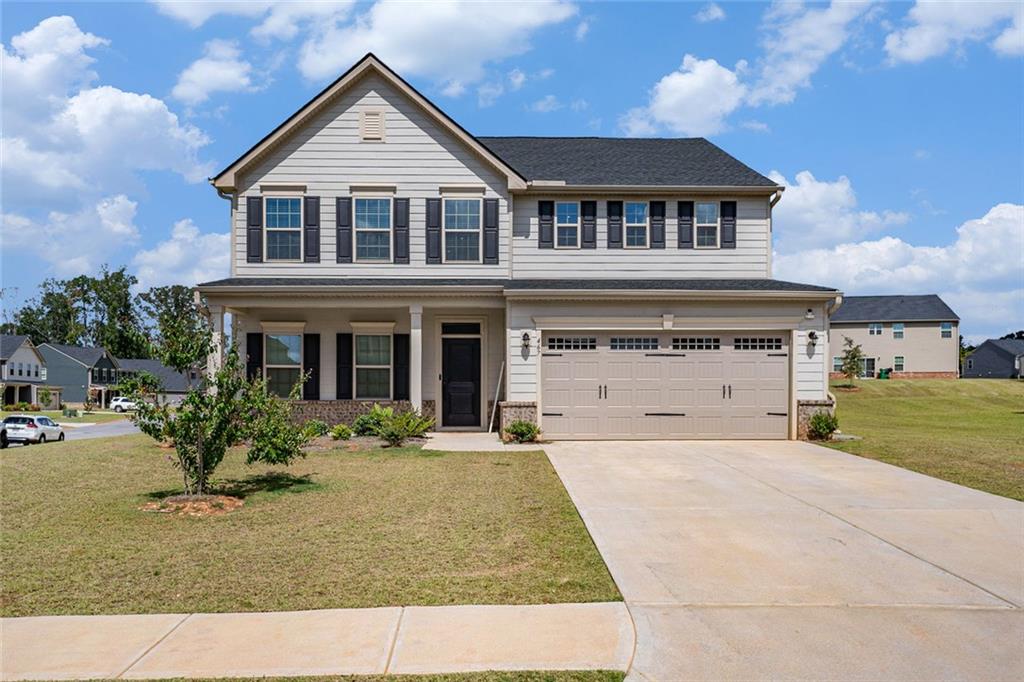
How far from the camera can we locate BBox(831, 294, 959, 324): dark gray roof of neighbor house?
48.4m

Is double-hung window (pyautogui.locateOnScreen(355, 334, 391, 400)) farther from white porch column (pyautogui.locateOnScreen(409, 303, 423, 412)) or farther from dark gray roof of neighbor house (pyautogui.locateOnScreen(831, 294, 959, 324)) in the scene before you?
dark gray roof of neighbor house (pyautogui.locateOnScreen(831, 294, 959, 324))

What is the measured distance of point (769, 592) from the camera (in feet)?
17.2

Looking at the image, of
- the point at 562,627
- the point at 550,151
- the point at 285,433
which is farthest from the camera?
the point at 550,151

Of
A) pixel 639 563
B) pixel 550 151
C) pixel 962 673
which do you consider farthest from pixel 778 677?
pixel 550 151

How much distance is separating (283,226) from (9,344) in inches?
2317

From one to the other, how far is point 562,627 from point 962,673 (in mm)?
2373

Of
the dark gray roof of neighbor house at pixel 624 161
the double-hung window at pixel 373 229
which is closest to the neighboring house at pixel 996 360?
the dark gray roof of neighbor house at pixel 624 161

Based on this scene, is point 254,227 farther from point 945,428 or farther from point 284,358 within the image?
point 945,428

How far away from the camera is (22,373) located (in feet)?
203

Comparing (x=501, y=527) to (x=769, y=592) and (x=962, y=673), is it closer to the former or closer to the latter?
(x=769, y=592)

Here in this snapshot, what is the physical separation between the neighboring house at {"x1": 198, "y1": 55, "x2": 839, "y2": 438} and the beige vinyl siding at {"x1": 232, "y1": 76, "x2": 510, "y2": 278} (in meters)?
0.04

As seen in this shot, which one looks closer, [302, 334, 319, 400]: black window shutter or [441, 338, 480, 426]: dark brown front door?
[302, 334, 319, 400]: black window shutter

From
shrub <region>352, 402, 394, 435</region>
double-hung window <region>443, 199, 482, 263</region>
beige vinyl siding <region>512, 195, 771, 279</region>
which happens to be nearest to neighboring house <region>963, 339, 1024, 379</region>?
beige vinyl siding <region>512, 195, 771, 279</region>

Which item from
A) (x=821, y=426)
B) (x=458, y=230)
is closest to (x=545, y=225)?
(x=458, y=230)
